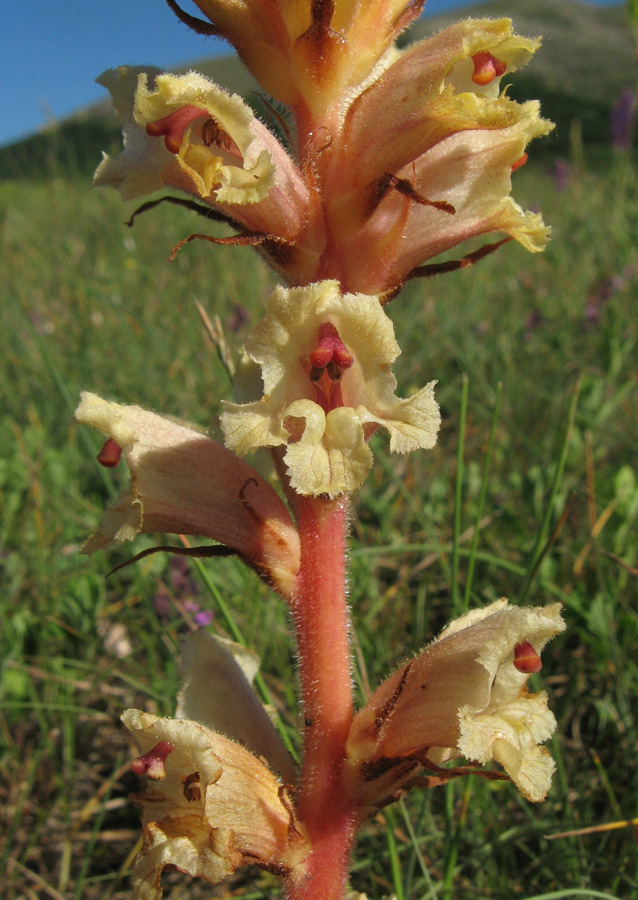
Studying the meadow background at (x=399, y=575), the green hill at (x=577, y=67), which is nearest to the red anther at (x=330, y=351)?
the meadow background at (x=399, y=575)

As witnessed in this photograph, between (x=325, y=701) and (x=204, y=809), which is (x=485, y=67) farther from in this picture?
(x=204, y=809)

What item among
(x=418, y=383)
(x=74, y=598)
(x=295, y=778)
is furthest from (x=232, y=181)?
(x=418, y=383)

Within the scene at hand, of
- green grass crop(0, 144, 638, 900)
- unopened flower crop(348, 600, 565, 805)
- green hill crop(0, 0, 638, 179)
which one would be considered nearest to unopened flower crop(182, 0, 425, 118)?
green grass crop(0, 144, 638, 900)

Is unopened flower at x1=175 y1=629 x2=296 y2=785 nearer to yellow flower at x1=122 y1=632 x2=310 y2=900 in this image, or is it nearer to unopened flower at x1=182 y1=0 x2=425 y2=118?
yellow flower at x1=122 y1=632 x2=310 y2=900

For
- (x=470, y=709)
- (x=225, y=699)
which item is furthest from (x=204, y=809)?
(x=470, y=709)

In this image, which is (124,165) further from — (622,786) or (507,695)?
(622,786)
